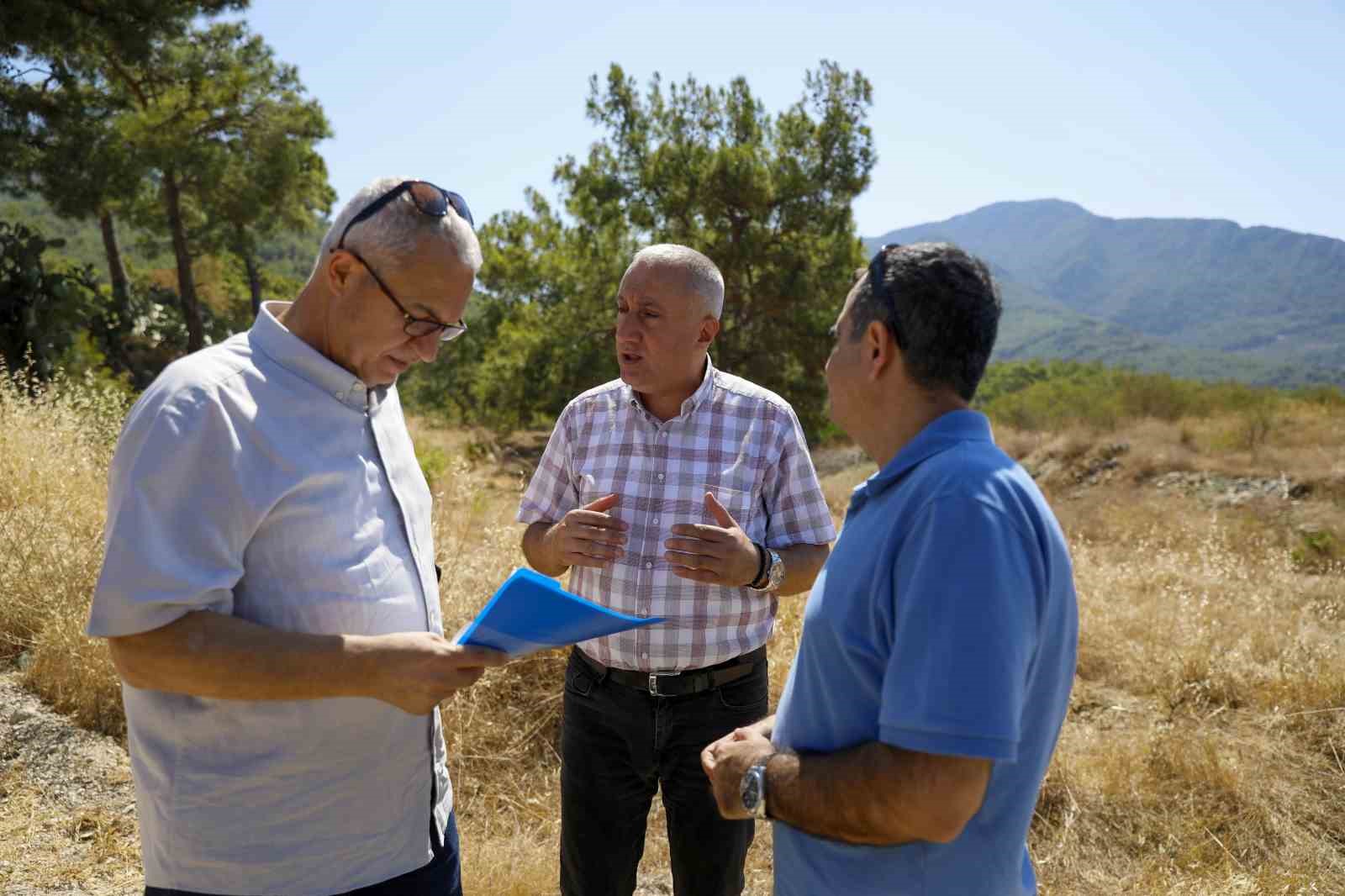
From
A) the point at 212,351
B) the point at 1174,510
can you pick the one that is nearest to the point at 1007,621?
the point at 212,351

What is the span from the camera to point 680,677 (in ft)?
8.84

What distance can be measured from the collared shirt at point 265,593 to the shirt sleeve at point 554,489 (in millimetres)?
1086

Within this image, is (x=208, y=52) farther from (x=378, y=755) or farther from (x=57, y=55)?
(x=378, y=755)

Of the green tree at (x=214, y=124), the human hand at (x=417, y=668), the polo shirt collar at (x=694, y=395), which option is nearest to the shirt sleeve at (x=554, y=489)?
the polo shirt collar at (x=694, y=395)

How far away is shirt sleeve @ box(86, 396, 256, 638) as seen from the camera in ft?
5.01

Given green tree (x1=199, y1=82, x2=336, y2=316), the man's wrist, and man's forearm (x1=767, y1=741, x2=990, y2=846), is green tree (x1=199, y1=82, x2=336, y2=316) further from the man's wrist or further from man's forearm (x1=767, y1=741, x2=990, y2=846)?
man's forearm (x1=767, y1=741, x2=990, y2=846)

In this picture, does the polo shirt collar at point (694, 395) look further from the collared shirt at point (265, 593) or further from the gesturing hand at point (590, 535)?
the collared shirt at point (265, 593)

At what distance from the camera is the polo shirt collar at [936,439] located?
150 cm

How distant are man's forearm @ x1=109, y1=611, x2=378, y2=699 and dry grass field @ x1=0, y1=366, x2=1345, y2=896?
215 centimetres

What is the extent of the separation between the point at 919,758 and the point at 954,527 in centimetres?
34

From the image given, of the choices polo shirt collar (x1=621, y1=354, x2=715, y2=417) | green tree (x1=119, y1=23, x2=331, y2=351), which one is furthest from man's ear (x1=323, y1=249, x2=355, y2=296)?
green tree (x1=119, y1=23, x2=331, y2=351)

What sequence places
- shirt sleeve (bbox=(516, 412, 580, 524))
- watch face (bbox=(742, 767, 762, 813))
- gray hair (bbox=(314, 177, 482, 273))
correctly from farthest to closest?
shirt sleeve (bbox=(516, 412, 580, 524))
gray hair (bbox=(314, 177, 482, 273))
watch face (bbox=(742, 767, 762, 813))

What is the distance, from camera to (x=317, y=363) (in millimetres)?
1852

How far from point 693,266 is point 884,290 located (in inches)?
53.3
